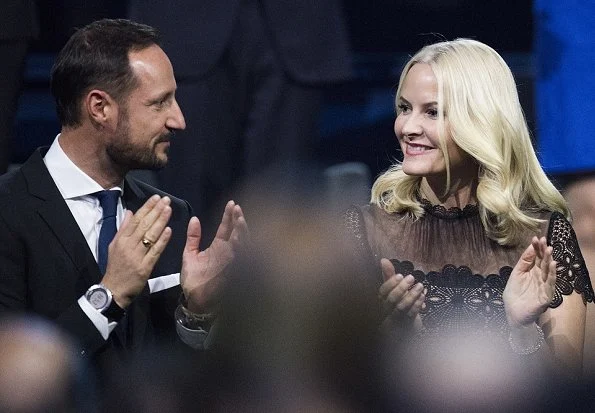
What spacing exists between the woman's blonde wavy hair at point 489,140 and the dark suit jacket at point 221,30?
1.87 ft

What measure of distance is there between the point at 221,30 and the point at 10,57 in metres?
0.48

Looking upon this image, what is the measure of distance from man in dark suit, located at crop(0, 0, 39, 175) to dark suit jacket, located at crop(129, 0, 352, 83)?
0.81 feet

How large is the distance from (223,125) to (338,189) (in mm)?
368

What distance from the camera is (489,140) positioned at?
8.02 feet

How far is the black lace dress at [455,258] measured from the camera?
2.45 m

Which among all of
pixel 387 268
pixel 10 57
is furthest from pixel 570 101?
pixel 10 57

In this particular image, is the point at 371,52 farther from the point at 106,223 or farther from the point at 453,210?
the point at 106,223

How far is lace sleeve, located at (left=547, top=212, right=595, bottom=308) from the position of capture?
2.47m

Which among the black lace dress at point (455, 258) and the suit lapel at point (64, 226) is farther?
the black lace dress at point (455, 258)

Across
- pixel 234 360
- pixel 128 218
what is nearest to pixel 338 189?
pixel 128 218

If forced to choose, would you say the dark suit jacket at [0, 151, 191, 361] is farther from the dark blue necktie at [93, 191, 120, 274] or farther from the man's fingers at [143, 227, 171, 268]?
the man's fingers at [143, 227, 171, 268]

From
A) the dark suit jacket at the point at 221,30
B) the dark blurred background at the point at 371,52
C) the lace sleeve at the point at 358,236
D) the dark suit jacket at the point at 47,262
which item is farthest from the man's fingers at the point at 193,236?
the dark blurred background at the point at 371,52

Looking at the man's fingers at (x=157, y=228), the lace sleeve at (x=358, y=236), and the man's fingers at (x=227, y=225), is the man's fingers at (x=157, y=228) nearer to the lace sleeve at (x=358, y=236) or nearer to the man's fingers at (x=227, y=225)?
the man's fingers at (x=227, y=225)

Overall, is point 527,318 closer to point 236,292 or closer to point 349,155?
point 236,292
